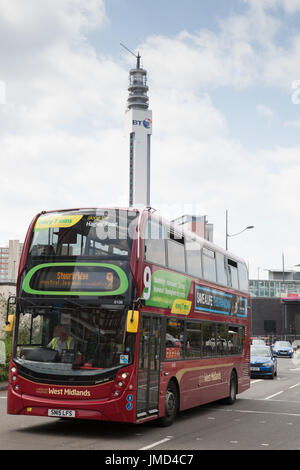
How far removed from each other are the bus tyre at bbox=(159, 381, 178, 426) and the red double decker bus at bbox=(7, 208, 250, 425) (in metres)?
0.02

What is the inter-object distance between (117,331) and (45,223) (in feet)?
8.26

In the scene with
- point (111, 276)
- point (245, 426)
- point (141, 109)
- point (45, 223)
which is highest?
point (141, 109)

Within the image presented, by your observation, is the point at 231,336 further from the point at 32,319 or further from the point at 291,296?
the point at 291,296

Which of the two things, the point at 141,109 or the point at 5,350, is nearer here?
the point at 5,350

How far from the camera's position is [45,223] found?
11547mm

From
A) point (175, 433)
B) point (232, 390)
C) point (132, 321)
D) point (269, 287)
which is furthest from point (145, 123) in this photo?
point (132, 321)

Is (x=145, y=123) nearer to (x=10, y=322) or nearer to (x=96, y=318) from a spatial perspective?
(x=10, y=322)

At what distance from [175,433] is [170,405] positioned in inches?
39.8

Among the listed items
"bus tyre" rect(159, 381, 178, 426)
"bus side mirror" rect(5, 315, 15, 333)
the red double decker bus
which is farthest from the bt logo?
"bus side mirror" rect(5, 315, 15, 333)

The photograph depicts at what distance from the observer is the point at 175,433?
37.6 ft

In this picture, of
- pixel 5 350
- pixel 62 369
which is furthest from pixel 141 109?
pixel 62 369

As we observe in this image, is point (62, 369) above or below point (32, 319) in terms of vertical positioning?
below

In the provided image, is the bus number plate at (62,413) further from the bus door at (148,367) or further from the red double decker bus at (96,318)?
the bus door at (148,367)

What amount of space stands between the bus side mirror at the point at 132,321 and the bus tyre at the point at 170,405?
268 cm
